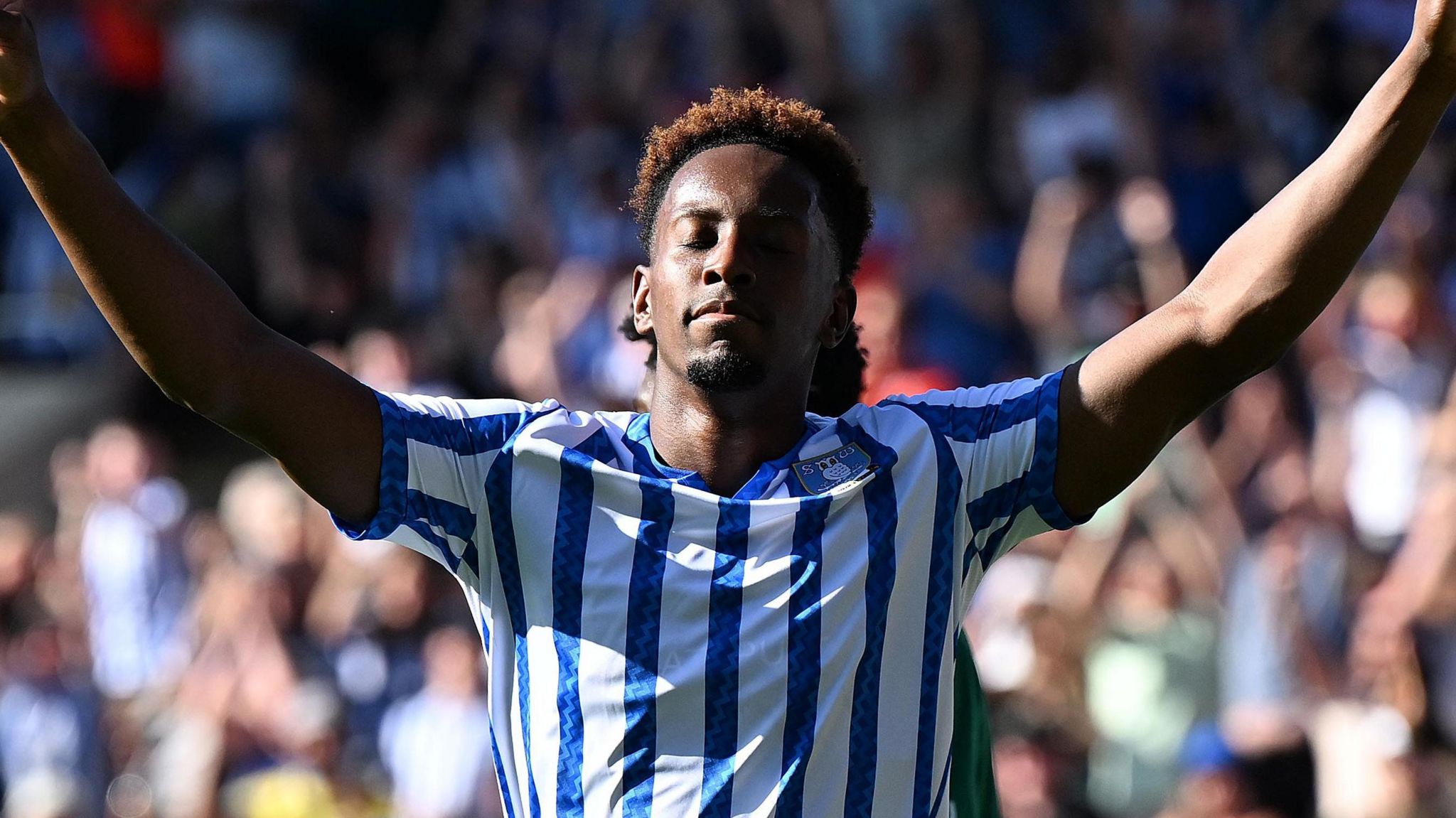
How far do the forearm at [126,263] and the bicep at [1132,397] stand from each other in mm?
1281

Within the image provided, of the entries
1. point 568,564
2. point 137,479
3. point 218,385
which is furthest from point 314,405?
point 137,479

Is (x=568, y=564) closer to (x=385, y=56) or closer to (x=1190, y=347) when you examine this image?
(x=1190, y=347)

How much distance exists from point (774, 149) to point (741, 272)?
30cm

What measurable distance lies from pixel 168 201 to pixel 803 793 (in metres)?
8.57

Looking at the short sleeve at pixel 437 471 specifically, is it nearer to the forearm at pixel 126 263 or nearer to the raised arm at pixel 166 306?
the raised arm at pixel 166 306

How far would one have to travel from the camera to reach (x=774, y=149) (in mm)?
3064

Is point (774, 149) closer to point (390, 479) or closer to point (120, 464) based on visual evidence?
point (390, 479)

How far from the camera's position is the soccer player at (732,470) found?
269cm

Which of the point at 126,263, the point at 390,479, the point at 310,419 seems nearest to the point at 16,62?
the point at 126,263

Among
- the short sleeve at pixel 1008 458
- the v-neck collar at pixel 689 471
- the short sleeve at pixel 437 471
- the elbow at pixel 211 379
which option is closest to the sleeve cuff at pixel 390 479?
the short sleeve at pixel 437 471

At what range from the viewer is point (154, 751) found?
27.7ft

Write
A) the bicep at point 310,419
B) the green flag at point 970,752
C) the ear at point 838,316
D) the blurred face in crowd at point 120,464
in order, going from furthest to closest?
the blurred face in crowd at point 120,464
the green flag at point 970,752
the ear at point 838,316
the bicep at point 310,419

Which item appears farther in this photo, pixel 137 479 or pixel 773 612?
pixel 137 479

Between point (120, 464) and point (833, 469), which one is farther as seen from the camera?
point (120, 464)
